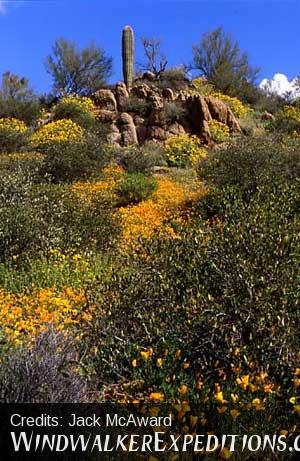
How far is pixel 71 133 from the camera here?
59.4ft

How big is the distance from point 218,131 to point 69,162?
754 centimetres

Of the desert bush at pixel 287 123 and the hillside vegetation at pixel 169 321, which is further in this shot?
the desert bush at pixel 287 123

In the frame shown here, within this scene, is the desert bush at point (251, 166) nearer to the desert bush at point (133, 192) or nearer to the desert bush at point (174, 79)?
the desert bush at point (133, 192)

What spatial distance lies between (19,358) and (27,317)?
163 cm

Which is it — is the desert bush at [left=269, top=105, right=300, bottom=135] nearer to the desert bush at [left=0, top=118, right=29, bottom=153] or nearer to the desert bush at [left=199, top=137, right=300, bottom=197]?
the desert bush at [left=0, top=118, right=29, bottom=153]

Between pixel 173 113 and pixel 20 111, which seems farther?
pixel 20 111

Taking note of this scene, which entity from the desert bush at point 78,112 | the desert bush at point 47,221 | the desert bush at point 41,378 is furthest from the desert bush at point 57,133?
the desert bush at point 41,378

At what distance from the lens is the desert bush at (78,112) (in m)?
20.3

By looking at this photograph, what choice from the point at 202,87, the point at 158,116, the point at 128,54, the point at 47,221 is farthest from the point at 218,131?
the point at 47,221

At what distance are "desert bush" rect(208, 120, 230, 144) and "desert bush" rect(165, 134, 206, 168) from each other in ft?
4.45

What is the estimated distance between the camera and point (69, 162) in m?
13.8

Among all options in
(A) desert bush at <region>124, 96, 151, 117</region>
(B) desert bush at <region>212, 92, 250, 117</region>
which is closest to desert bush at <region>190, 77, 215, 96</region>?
(B) desert bush at <region>212, 92, 250, 117</region>

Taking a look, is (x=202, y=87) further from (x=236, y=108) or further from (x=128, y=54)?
(x=128, y=54)

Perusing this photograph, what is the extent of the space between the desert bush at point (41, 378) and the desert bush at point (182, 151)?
13551 mm
